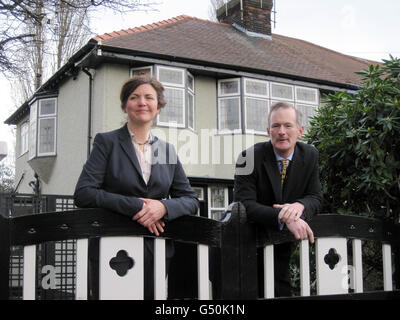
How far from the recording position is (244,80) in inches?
667

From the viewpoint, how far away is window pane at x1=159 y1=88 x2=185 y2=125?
15.5m

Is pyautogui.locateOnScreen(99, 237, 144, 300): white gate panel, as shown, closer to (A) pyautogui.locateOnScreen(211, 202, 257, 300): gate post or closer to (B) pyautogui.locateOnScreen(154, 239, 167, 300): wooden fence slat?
(B) pyautogui.locateOnScreen(154, 239, 167, 300): wooden fence slat

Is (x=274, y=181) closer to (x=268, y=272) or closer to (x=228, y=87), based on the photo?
(x=268, y=272)

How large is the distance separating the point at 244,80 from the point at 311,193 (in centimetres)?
1427

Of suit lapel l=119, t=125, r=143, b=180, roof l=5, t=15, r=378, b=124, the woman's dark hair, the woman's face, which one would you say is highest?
roof l=5, t=15, r=378, b=124

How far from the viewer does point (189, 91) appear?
16359mm

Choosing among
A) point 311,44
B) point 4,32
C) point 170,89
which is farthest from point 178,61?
point 311,44

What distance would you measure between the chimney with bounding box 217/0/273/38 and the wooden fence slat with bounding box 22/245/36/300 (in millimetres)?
19492

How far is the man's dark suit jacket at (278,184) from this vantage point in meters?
2.93

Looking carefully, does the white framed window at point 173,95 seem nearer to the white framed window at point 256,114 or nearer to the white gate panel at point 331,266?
the white framed window at point 256,114

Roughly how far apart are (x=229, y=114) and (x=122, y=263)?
14764mm

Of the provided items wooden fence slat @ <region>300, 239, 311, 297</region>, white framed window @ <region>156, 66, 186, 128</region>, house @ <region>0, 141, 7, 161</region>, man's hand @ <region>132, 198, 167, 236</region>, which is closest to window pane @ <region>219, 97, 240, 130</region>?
white framed window @ <region>156, 66, 186, 128</region>

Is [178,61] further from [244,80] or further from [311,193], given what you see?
[311,193]

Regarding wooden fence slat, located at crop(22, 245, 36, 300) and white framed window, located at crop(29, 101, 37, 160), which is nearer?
wooden fence slat, located at crop(22, 245, 36, 300)
